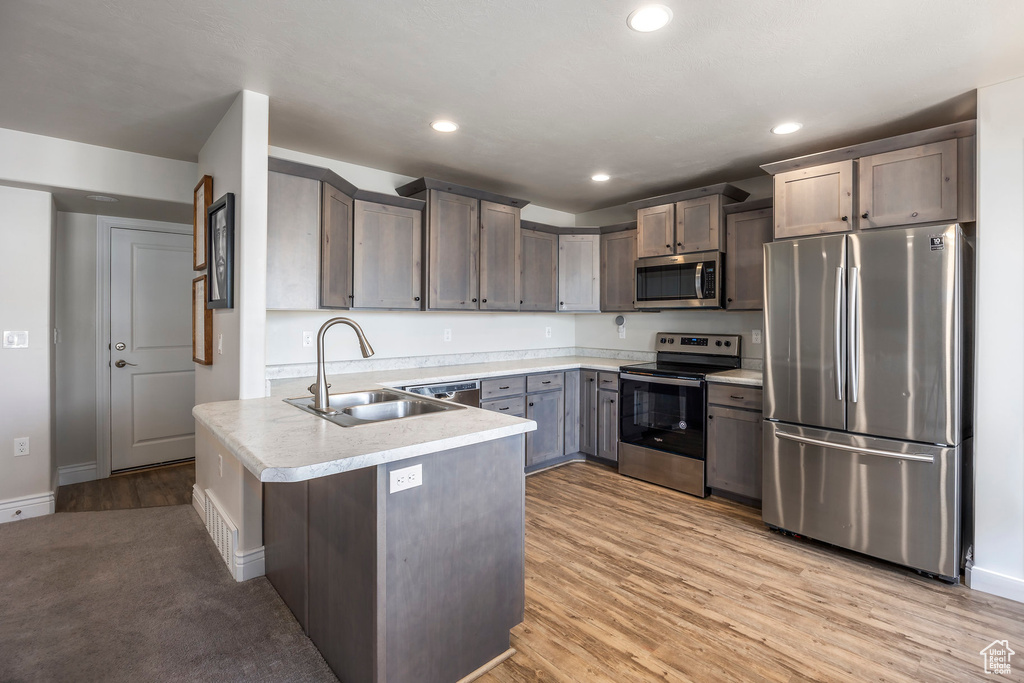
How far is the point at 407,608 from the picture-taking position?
158cm

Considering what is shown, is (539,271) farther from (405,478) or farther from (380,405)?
(405,478)

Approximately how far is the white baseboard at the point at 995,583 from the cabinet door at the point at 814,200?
6.16 feet

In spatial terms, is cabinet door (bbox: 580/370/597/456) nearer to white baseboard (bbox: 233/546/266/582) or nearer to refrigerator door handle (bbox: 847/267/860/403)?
refrigerator door handle (bbox: 847/267/860/403)

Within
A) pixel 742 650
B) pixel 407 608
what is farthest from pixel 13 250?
pixel 742 650

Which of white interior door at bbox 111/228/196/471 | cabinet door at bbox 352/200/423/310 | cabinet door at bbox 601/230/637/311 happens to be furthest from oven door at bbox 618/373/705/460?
white interior door at bbox 111/228/196/471

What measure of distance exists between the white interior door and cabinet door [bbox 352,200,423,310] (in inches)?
85.6

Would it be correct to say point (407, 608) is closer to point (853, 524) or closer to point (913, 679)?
point (913, 679)

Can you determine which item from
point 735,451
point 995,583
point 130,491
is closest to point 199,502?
point 130,491

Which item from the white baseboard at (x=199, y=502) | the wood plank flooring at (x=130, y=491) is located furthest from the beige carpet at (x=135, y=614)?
the wood plank flooring at (x=130, y=491)

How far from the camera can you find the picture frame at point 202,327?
9.80 feet

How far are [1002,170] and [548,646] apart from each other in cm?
299

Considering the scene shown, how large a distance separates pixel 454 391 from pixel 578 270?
1885 millimetres

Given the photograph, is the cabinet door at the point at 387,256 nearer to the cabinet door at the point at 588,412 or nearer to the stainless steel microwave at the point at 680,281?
the cabinet door at the point at 588,412

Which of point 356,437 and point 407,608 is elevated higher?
point 356,437
